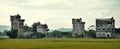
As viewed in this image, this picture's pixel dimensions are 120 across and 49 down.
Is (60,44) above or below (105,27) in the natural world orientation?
below

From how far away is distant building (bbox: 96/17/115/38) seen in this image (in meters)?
163

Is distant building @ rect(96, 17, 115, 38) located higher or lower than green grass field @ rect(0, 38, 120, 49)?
higher

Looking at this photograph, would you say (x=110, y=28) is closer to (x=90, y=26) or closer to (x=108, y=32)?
(x=108, y=32)

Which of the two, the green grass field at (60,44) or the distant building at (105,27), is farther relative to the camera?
the distant building at (105,27)

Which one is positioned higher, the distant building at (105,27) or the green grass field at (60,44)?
the distant building at (105,27)

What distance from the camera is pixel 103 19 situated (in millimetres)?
174625

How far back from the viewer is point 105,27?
170 m

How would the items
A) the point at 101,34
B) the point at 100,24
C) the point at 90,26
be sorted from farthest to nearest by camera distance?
the point at 90,26
the point at 100,24
the point at 101,34

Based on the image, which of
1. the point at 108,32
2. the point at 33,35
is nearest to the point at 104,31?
the point at 108,32

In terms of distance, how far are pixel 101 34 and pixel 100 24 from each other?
1150cm

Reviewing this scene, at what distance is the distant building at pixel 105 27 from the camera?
16288 centimetres

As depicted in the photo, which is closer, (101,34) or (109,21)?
(101,34)

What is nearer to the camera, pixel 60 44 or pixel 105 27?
pixel 60 44

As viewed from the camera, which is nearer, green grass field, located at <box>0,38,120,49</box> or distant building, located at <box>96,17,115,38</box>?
green grass field, located at <box>0,38,120,49</box>
